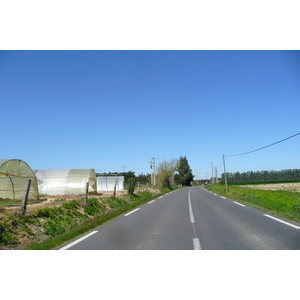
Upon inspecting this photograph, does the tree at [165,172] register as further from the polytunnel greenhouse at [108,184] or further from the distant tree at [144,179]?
the polytunnel greenhouse at [108,184]

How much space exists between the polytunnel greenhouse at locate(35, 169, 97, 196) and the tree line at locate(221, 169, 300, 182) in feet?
186

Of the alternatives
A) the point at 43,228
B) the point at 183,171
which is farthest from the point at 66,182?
the point at 183,171

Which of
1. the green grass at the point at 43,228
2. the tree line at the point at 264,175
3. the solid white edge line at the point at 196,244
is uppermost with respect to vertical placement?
the tree line at the point at 264,175

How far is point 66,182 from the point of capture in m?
27.0

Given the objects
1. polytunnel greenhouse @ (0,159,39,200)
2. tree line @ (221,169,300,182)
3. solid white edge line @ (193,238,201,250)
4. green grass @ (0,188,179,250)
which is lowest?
solid white edge line @ (193,238,201,250)

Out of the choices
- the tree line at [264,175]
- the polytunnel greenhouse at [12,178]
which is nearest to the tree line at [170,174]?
the tree line at [264,175]

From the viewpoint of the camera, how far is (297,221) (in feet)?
30.3

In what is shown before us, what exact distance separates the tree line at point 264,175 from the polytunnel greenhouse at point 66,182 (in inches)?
2236

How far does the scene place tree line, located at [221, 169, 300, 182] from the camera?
259 ft

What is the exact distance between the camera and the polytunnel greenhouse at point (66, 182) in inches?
1043

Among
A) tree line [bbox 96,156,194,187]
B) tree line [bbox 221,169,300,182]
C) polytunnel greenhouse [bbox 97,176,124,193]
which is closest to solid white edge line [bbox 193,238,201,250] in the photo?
polytunnel greenhouse [bbox 97,176,124,193]

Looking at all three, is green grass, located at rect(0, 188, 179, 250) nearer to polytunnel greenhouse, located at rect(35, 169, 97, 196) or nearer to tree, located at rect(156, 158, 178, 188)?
polytunnel greenhouse, located at rect(35, 169, 97, 196)

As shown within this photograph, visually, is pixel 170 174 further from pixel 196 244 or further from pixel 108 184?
pixel 196 244
